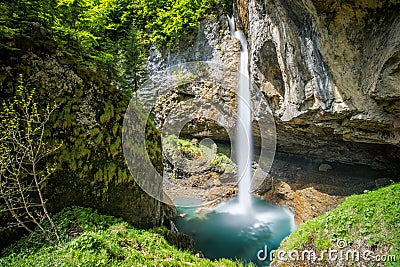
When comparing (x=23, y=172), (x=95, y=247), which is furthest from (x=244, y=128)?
(x=23, y=172)

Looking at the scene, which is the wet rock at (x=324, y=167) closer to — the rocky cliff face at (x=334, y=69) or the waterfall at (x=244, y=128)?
the rocky cliff face at (x=334, y=69)

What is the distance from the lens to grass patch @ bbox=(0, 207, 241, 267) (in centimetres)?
332

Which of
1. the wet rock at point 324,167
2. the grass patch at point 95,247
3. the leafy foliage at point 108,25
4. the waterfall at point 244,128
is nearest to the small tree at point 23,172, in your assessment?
the grass patch at point 95,247

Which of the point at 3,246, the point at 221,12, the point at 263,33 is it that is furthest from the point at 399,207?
the point at 221,12

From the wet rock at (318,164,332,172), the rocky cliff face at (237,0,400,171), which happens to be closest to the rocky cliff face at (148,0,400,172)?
the rocky cliff face at (237,0,400,171)

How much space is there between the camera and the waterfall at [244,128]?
10660 mm

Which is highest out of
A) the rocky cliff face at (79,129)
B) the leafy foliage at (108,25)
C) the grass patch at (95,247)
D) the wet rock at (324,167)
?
the leafy foliage at (108,25)

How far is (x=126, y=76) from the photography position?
10562mm

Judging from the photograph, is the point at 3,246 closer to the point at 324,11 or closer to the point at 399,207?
the point at 399,207

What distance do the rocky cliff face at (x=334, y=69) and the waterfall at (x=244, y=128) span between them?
153cm

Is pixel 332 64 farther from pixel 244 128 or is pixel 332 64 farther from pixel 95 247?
pixel 95 247

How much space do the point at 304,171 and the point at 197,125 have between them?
563 centimetres

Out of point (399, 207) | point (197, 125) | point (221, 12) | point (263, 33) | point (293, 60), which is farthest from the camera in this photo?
point (197, 125)

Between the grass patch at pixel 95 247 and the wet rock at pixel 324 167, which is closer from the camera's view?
the grass patch at pixel 95 247
